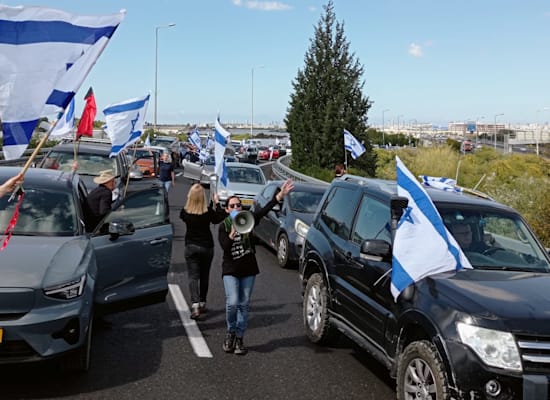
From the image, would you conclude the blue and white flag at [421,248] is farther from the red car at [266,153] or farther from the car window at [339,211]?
the red car at [266,153]

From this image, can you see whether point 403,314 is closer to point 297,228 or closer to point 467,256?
point 467,256

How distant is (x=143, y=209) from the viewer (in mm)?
7574

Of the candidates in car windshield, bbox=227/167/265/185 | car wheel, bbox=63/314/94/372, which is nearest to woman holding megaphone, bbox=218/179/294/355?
car wheel, bbox=63/314/94/372

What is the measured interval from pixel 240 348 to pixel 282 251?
5.52 metres

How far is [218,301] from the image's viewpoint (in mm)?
9156

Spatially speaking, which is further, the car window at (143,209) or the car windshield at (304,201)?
the car windshield at (304,201)

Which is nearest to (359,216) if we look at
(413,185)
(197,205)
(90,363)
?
(413,185)

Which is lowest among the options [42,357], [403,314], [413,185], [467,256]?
[42,357]

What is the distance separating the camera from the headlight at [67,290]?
17.8 feet

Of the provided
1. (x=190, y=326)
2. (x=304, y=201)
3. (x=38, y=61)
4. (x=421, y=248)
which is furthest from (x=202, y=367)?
(x=304, y=201)

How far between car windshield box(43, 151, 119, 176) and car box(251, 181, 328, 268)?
3.43 m

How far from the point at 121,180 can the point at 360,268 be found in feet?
28.2

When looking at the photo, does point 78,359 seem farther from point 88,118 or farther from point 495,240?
point 88,118

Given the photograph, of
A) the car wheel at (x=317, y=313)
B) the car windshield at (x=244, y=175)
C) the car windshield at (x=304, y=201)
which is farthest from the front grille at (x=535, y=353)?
the car windshield at (x=244, y=175)
